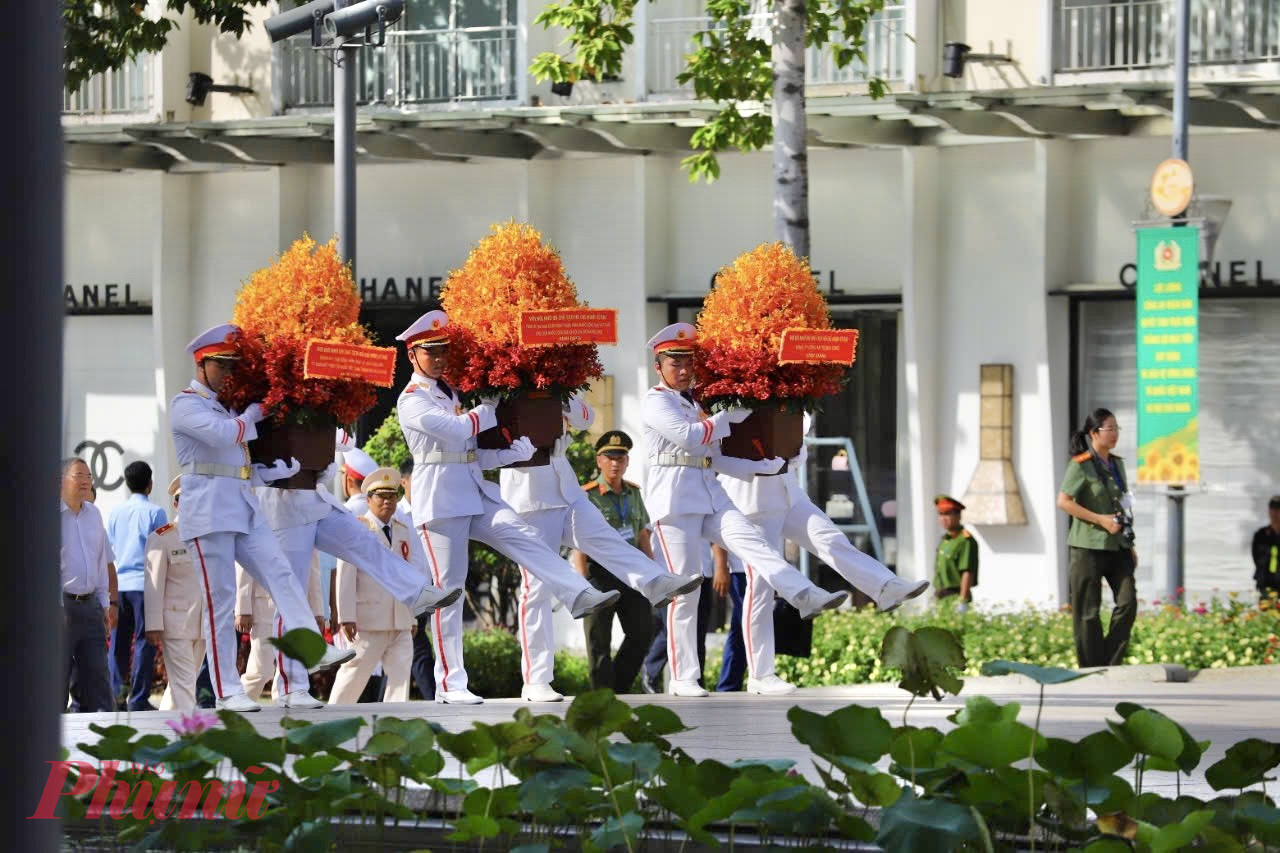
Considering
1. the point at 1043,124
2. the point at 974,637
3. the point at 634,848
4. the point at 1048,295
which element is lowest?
the point at 974,637

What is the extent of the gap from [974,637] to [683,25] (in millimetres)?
8815

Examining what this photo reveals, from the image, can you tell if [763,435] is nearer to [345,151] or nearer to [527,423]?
[527,423]

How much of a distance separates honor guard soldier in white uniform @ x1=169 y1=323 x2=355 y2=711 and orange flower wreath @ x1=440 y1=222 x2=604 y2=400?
130cm

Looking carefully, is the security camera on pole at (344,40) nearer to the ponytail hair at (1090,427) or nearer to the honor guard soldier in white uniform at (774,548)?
the honor guard soldier in white uniform at (774,548)

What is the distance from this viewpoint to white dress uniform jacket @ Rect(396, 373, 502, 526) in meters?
11.0

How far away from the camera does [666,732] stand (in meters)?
5.24

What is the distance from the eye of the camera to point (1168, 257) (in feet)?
53.2

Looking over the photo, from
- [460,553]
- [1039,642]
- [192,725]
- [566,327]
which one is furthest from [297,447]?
[1039,642]

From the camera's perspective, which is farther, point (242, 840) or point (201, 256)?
point (201, 256)

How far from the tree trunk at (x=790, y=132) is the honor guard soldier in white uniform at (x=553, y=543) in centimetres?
380

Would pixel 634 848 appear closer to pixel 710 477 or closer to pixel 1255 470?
pixel 710 477

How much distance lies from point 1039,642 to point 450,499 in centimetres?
591

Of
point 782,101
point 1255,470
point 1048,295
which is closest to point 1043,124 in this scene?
point 1048,295

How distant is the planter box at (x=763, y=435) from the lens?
39.3 feet
